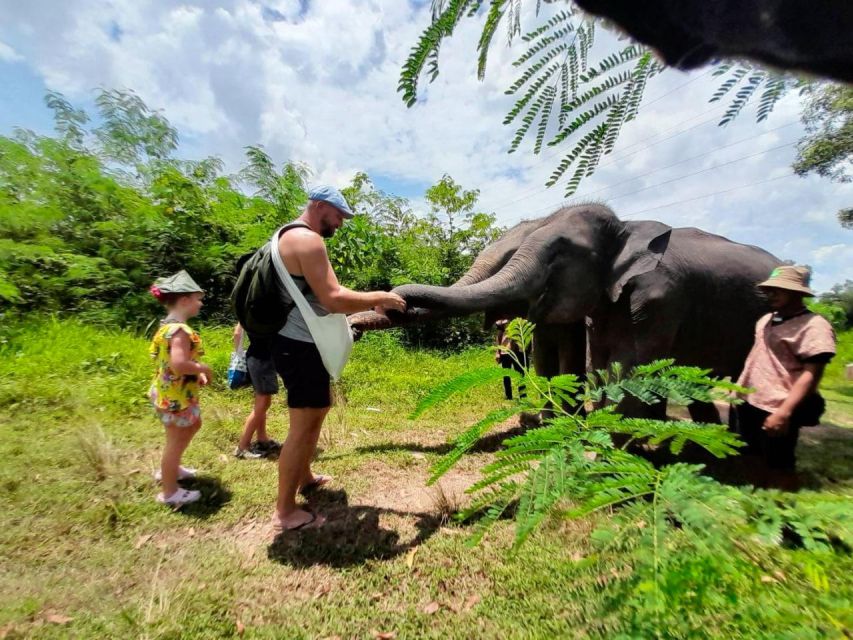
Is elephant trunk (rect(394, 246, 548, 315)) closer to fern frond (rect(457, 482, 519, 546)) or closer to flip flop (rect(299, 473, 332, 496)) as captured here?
flip flop (rect(299, 473, 332, 496))

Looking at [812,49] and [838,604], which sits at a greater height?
[812,49]

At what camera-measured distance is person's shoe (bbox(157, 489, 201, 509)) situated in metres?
3.05

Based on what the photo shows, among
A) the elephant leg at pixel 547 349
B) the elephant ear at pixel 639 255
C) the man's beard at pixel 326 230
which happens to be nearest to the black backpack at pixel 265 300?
the man's beard at pixel 326 230

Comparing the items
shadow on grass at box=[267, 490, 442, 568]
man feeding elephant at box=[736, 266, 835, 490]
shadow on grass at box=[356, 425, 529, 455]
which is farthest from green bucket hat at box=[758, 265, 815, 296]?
shadow on grass at box=[267, 490, 442, 568]

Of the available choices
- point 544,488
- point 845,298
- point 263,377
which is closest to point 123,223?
point 263,377

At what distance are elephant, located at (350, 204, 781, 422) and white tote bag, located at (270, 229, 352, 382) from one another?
45 centimetres

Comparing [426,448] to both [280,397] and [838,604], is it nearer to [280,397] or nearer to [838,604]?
[280,397]

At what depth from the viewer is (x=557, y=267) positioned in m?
3.76

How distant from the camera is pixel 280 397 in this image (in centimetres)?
605

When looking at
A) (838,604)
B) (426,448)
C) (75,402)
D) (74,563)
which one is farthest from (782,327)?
(75,402)

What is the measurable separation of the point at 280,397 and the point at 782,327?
18.1 ft

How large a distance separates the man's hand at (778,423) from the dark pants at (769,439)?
0.49 feet

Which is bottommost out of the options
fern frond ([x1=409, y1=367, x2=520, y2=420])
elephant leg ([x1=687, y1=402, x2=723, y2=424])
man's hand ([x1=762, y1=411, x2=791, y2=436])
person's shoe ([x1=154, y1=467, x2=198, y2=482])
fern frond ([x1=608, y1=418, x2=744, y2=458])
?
person's shoe ([x1=154, y1=467, x2=198, y2=482])

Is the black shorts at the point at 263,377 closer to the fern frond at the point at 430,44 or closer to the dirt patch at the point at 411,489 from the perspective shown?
the dirt patch at the point at 411,489
